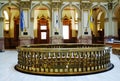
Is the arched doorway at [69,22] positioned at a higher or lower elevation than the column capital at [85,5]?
lower

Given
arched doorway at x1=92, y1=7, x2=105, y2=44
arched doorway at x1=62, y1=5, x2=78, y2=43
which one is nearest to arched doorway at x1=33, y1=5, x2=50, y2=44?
arched doorway at x1=62, y1=5, x2=78, y2=43

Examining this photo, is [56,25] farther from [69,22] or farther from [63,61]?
[63,61]

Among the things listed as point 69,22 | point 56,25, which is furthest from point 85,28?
point 69,22

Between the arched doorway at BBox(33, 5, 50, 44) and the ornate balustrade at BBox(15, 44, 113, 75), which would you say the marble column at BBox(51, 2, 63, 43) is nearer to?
the arched doorway at BBox(33, 5, 50, 44)

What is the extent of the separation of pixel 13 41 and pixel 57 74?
16.9 m

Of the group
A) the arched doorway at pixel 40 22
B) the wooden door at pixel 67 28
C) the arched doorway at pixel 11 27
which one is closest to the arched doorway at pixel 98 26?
the wooden door at pixel 67 28

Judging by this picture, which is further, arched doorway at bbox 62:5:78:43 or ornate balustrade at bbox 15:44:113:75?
arched doorway at bbox 62:5:78:43

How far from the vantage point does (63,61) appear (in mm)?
6574

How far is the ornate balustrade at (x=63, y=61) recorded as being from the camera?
658cm

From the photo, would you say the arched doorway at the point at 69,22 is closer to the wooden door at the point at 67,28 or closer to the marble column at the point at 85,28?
the wooden door at the point at 67,28

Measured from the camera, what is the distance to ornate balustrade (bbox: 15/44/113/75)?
6.58 m

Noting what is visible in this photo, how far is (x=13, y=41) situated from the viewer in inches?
886

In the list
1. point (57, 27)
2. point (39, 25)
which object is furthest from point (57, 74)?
point (39, 25)

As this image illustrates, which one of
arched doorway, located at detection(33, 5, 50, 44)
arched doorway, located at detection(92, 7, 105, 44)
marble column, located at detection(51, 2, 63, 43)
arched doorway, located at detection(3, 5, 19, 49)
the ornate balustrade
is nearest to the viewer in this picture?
the ornate balustrade
